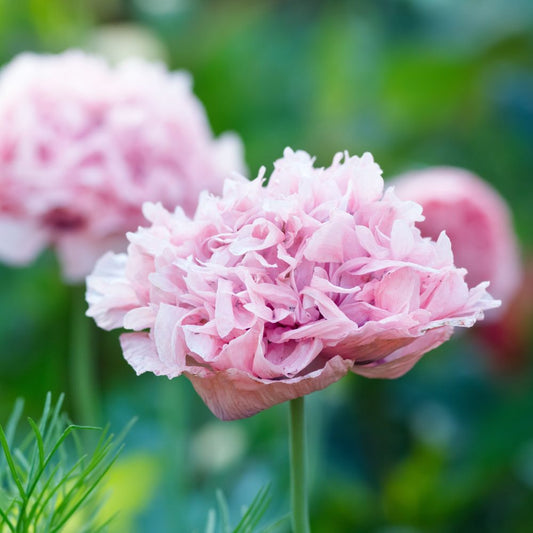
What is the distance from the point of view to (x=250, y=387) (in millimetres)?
328

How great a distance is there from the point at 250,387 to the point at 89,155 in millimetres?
386

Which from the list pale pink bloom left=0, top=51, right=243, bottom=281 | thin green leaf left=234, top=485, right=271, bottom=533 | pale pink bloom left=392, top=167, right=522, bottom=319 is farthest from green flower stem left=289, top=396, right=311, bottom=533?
pale pink bloom left=392, top=167, right=522, bottom=319

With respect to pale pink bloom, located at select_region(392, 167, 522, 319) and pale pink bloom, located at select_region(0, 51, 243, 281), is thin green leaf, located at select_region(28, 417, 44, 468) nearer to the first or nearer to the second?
pale pink bloom, located at select_region(0, 51, 243, 281)

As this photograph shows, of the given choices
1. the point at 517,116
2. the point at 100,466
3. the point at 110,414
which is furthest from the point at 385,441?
the point at 100,466

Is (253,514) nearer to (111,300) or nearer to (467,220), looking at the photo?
(111,300)

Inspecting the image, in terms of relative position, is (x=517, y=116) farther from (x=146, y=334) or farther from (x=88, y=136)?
(x=146, y=334)

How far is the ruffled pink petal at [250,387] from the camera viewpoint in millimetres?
319

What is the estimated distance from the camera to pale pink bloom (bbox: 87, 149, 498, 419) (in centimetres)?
33

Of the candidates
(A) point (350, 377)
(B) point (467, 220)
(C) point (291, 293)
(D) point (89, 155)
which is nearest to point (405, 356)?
(C) point (291, 293)

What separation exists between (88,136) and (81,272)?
10 centimetres

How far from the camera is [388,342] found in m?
0.33

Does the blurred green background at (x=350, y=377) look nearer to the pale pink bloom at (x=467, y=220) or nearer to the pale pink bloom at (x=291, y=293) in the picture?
the pale pink bloom at (x=467, y=220)

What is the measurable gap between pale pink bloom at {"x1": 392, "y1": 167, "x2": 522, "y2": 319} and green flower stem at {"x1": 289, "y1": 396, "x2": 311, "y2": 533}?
0.47 metres

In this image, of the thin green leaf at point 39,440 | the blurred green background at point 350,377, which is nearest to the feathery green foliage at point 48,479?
the thin green leaf at point 39,440
